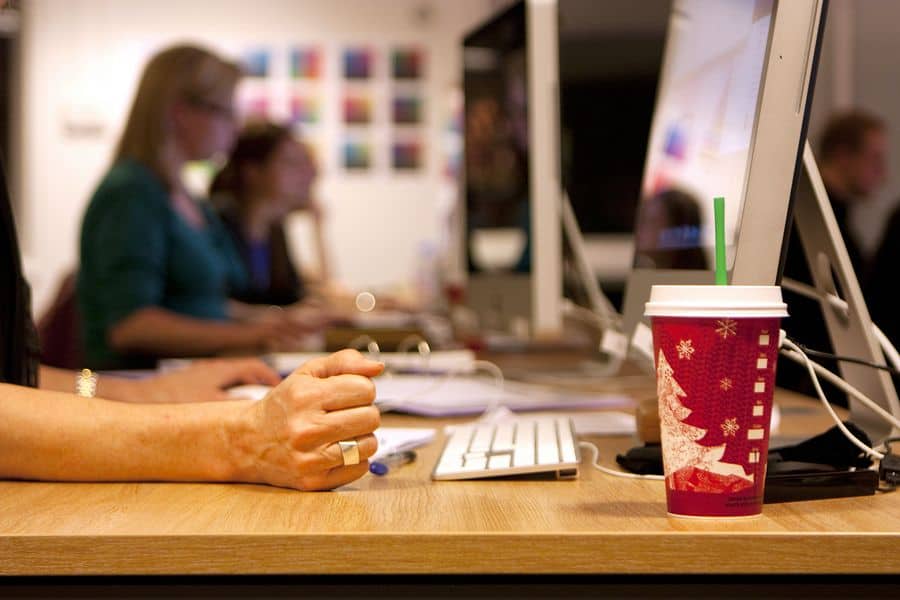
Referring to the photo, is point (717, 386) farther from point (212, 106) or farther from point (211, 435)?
point (212, 106)

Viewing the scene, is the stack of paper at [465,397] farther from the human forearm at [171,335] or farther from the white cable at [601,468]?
the human forearm at [171,335]

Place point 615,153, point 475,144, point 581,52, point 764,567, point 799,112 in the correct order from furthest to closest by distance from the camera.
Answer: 1. point 581,52
2. point 615,153
3. point 475,144
4. point 799,112
5. point 764,567

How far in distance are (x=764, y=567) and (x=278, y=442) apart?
37 cm

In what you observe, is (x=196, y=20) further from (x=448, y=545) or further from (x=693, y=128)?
(x=448, y=545)

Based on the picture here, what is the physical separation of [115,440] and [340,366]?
0.62 feet

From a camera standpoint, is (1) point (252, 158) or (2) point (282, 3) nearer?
(1) point (252, 158)

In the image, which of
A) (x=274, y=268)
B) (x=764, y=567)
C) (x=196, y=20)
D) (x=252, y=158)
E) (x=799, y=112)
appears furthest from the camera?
(x=196, y=20)

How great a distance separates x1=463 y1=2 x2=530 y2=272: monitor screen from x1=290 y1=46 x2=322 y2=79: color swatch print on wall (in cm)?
407

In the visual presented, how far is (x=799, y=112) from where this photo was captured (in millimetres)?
832

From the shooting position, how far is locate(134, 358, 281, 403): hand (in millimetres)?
1297

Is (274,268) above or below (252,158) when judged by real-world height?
below

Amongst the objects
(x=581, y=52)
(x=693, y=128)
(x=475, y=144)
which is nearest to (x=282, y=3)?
(x=581, y=52)

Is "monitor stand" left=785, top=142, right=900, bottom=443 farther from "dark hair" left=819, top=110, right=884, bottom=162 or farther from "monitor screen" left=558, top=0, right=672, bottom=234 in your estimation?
"dark hair" left=819, top=110, right=884, bottom=162

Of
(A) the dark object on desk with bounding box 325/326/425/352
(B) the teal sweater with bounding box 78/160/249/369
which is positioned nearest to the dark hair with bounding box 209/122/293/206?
(B) the teal sweater with bounding box 78/160/249/369
